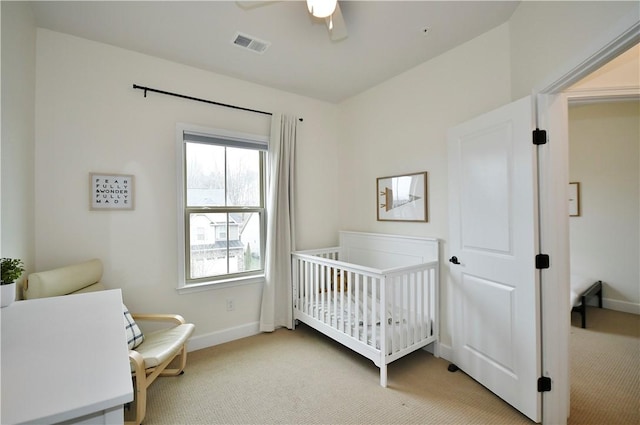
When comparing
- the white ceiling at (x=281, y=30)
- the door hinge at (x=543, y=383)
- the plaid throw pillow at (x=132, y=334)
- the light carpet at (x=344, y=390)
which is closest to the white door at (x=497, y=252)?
the door hinge at (x=543, y=383)

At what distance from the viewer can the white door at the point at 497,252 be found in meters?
1.80

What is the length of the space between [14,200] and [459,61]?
330cm

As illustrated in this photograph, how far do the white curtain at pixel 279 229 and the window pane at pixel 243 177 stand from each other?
174 millimetres

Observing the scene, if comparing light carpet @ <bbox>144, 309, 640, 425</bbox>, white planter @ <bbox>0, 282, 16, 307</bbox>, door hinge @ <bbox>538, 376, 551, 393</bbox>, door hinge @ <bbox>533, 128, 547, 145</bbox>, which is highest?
door hinge @ <bbox>533, 128, 547, 145</bbox>

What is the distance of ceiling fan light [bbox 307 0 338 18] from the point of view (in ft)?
5.16

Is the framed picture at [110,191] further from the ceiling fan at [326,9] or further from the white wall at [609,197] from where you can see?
Result: the white wall at [609,197]

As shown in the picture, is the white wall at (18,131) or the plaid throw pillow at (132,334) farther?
the plaid throw pillow at (132,334)

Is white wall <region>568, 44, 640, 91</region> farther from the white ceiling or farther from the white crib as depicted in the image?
the white crib

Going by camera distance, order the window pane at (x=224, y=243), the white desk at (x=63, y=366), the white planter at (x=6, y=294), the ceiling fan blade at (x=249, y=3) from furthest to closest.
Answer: the window pane at (x=224, y=243) → the ceiling fan blade at (x=249, y=3) → the white planter at (x=6, y=294) → the white desk at (x=63, y=366)

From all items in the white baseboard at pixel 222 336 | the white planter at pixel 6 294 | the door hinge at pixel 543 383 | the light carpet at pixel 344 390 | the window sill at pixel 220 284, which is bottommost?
the light carpet at pixel 344 390

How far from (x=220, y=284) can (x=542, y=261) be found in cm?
264

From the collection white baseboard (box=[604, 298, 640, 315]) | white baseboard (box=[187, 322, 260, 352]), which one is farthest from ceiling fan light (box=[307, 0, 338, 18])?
white baseboard (box=[604, 298, 640, 315])

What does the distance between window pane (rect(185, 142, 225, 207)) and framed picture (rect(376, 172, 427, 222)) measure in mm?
1685

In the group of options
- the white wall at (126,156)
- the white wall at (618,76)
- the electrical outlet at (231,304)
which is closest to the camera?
the white wall at (618,76)
